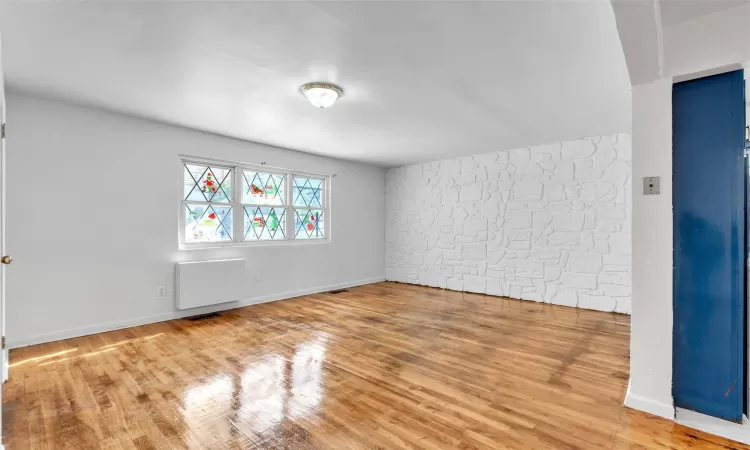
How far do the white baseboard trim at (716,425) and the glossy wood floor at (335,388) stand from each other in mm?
70

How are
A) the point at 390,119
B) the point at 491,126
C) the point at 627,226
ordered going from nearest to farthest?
the point at 390,119
the point at 491,126
the point at 627,226

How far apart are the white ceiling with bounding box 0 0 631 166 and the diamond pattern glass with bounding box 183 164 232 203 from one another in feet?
2.12

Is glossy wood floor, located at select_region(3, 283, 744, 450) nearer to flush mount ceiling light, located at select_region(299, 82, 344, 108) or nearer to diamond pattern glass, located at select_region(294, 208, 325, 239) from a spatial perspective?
diamond pattern glass, located at select_region(294, 208, 325, 239)

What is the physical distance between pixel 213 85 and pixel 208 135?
5.45ft

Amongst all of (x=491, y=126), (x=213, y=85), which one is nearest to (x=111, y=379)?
(x=213, y=85)

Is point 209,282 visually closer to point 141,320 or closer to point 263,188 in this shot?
point 141,320

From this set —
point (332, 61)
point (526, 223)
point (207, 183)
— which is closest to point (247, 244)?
point (207, 183)

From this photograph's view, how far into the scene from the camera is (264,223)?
502 centimetres

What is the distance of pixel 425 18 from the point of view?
1.92 metres

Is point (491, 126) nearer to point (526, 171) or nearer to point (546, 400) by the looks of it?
point (526, 171)

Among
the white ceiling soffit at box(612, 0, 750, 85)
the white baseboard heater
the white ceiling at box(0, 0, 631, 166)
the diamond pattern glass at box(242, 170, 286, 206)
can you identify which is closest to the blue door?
the white ceiling soffit at box(612, 0, 750, 85)

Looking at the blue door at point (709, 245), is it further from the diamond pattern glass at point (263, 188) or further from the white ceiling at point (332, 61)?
the diamond pattern glass at point (263, 188)

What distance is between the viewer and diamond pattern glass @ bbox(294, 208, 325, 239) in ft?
18.0

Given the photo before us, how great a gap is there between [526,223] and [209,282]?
432 cm
